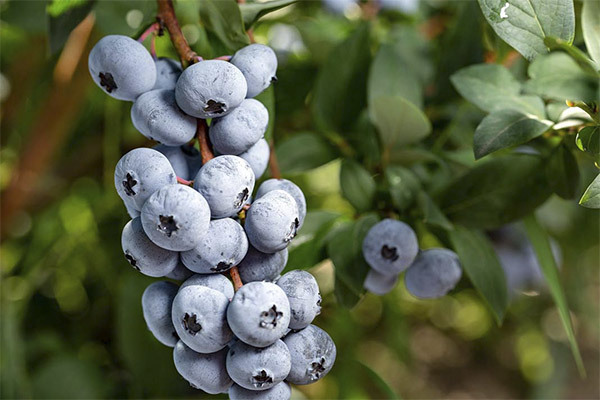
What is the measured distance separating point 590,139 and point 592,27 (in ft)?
0.22

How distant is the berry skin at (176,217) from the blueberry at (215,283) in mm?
23

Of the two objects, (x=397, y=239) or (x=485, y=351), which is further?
(x=485, y=351)

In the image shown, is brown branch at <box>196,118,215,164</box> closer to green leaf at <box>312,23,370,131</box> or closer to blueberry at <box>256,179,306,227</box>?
blueberry at <box>256,179,306,227</box>

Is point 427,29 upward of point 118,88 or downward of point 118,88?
downward

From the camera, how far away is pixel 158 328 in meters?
0.30

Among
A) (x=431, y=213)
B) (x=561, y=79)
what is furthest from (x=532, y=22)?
(x=431, y=213)

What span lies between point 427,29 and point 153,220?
544 mm

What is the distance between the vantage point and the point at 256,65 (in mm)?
302

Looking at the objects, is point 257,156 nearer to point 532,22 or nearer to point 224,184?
point 224,184

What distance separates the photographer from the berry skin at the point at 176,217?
25 cm

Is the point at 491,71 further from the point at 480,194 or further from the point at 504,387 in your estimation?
the point at 504,387

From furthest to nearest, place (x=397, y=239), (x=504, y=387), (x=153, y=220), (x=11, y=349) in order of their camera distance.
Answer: (x=504, y=387) < (x=11, y=349) < (x=397, y=239) < (x=153, y=220)

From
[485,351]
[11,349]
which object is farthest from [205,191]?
[485,351]

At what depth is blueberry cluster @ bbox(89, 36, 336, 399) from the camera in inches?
10.2
